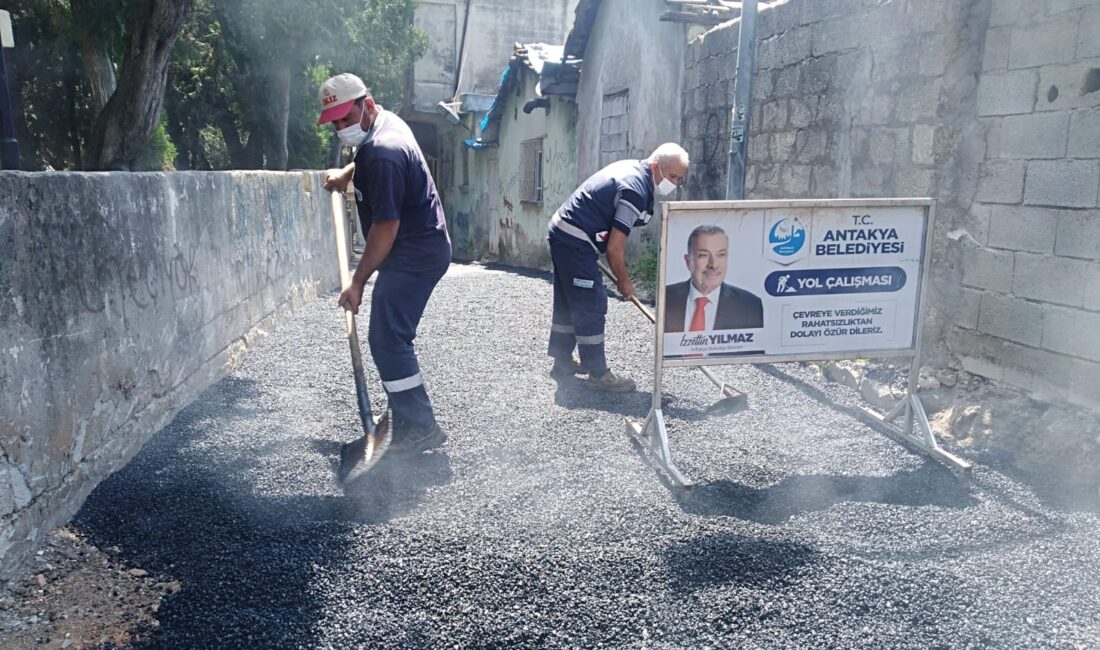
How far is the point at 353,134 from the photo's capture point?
13.9 ft

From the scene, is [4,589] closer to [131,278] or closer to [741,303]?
[131,278]

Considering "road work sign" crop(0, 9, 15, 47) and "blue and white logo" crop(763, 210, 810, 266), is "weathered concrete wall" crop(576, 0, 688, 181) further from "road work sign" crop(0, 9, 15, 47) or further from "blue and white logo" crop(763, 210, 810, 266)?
"road work sign" crop(0, 9, 15, 47)

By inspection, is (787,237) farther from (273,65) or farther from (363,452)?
(273,65)

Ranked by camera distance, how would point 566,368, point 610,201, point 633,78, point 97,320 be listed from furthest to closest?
point 633,78 < point 566,368 < point 610,201 < point 97,320

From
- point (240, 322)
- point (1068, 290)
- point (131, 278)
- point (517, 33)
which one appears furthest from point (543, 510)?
point (517, 33)

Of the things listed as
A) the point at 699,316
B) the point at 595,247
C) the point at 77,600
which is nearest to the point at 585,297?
the point at 595,247

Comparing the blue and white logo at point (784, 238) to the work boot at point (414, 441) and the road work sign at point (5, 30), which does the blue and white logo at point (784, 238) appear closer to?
the work boot at point (414, 441)

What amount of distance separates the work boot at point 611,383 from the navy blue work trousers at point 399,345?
149 centimetres

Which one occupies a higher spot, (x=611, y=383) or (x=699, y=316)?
(x=699, y=316)

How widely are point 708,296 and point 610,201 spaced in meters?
1.45

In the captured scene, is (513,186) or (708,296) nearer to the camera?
(708,296)

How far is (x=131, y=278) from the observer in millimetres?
4141

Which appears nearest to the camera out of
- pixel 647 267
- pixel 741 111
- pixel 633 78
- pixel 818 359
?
pixel 818 359

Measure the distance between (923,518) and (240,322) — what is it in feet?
15.7
